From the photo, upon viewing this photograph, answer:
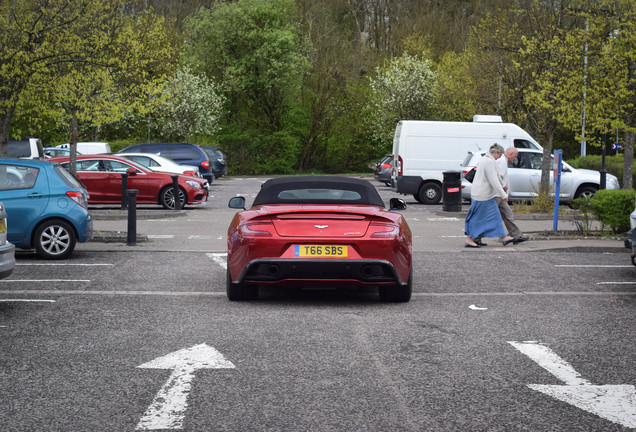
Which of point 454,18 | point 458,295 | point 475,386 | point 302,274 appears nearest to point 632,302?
point 458,295

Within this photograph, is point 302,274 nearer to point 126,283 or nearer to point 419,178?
point 126,283

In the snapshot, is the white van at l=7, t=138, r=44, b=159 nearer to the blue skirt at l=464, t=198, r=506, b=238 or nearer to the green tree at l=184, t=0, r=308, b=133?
the blue skirt at l=464, t=198, r=506, b=238

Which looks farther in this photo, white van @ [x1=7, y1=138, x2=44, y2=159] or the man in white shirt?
white van @ [x1=7, y1=138, x2=44, y2=159]

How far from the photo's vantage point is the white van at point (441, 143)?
95.6ft

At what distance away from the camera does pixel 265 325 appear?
Answer: 27.8ft

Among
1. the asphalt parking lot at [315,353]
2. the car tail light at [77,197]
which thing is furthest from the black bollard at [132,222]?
the asphalt parking lot at [315,353]

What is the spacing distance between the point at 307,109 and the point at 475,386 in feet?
191

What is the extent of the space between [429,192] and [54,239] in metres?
17.3

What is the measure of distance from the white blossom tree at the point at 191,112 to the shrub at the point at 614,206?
41.9 m

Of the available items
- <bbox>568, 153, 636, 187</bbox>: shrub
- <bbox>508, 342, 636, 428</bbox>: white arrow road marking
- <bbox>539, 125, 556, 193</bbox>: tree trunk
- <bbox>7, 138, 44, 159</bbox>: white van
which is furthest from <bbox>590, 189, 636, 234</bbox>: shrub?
<bbox>7, 138, 44, 159</bbox>: white van

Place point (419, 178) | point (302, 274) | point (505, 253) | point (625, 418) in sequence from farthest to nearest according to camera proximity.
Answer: point (419, 178), point (505, 253), point (302, 274), point (625, 418)

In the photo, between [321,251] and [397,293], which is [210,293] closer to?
[321,251]

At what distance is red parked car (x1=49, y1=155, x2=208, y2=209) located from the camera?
25562mm

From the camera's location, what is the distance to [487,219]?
16000 millimetres
